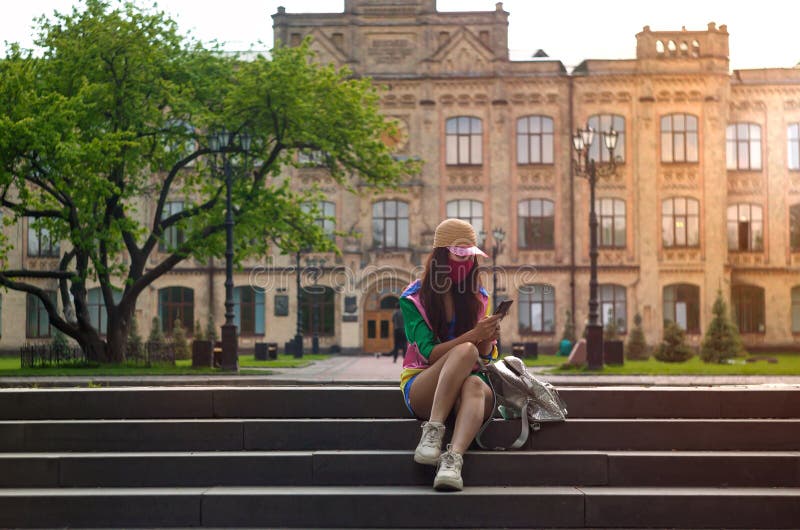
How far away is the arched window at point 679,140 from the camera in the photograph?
43.0 metres

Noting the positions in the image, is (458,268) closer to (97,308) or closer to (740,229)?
(97,308)

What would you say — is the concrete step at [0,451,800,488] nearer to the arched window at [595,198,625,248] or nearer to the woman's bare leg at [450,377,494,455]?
the woman's bare leg at [450,377,494,455]

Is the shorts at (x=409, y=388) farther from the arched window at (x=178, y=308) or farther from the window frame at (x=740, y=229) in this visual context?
the window frame at (x=740, y=229)

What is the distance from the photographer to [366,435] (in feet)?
22.8

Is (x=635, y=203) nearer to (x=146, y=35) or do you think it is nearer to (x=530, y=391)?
(x=146, y=35)

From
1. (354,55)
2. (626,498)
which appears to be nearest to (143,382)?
(626,498)

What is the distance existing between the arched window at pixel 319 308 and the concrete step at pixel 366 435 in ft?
119

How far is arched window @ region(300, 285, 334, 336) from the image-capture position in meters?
43.2

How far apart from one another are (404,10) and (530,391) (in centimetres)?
3910

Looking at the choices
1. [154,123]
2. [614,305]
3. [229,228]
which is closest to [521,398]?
[229,228]

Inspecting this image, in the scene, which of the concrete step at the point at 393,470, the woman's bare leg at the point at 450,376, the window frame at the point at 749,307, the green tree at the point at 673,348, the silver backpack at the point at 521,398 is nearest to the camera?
the woman's bare leg at the point at 450,376

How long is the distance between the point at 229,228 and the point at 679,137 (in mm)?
24976

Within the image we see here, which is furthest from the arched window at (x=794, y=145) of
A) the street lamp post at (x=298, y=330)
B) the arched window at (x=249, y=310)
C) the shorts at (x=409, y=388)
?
the shorts at (x=409, y=388)

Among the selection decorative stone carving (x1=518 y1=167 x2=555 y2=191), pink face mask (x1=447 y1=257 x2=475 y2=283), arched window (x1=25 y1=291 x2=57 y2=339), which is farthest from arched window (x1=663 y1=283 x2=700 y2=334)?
pink face mask (x1=447 y1=257 x2=475 y2=283)
